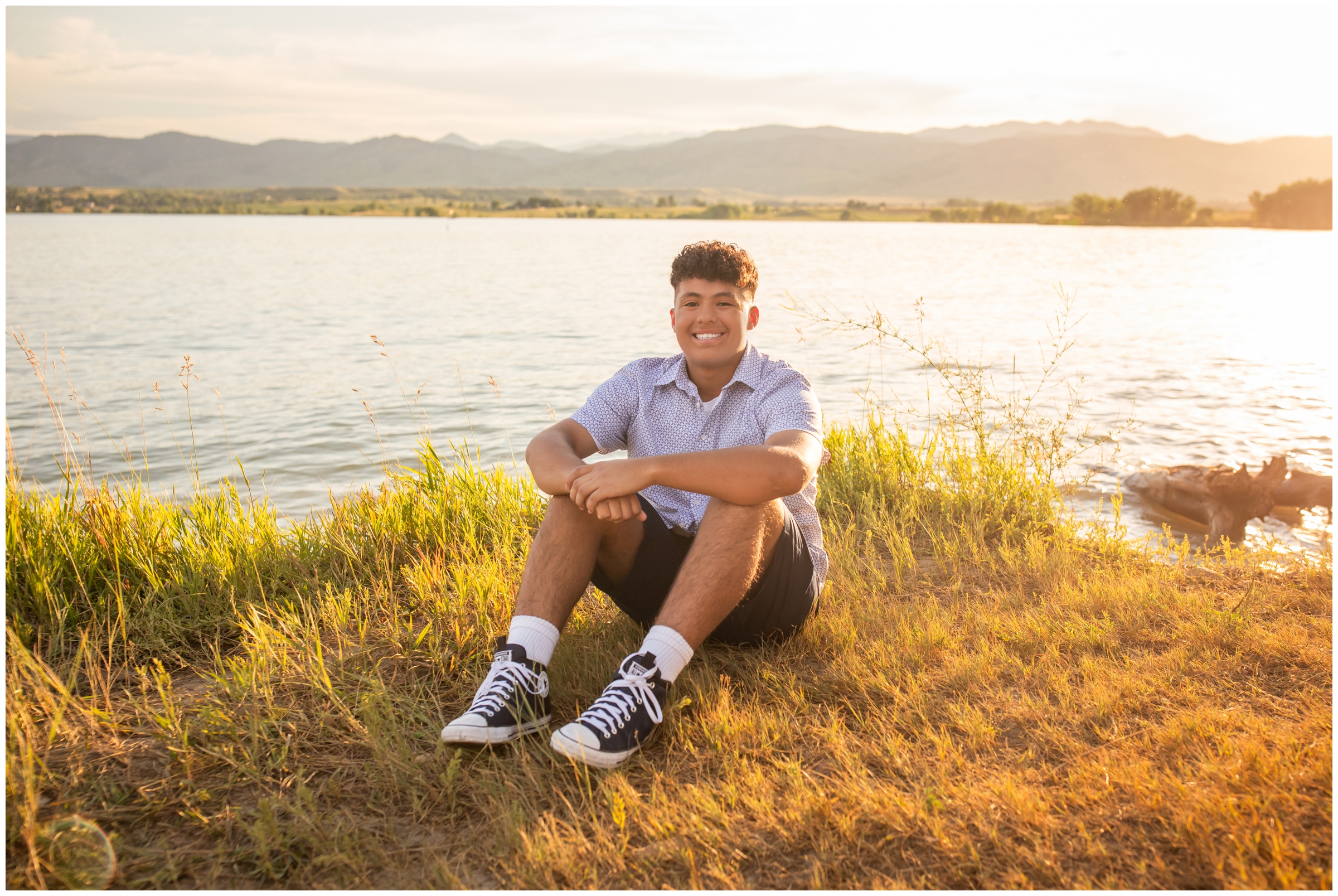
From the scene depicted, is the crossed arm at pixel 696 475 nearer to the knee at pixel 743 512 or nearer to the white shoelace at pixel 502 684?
the knee at pixel 743 512

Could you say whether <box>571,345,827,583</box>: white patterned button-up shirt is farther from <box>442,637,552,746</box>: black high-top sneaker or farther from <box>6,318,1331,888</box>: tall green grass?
<box>442,637,552,746</box>: black high-top sneaker

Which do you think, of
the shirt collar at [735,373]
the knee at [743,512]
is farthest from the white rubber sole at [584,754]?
the shirt collar at [735,373]

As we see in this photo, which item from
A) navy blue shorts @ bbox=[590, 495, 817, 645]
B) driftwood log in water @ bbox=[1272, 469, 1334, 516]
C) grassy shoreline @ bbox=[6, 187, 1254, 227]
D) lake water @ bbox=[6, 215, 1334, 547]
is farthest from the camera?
grassy shoreline @ bbox=[6, 187, 1254, 227]

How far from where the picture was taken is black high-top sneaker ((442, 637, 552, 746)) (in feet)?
9.05

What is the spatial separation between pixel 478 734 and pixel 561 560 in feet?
2.29

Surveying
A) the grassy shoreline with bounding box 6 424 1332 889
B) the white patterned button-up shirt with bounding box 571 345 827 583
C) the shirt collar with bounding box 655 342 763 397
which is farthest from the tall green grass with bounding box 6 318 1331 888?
the shirt collar with bounding box 655 342 763 397

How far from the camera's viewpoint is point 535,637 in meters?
3.06

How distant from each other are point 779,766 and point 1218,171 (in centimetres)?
19256

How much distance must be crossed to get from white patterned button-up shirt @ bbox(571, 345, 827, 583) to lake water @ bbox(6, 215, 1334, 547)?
144 inches

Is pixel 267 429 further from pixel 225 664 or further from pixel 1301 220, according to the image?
pixel 1301 220

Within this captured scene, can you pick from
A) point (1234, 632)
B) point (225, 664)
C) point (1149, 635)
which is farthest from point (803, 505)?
point (225, 664)

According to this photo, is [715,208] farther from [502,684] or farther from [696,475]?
[502,684]

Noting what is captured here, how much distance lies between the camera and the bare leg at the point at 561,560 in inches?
123

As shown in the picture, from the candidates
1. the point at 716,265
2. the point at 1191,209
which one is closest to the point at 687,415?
the point at 716,265
